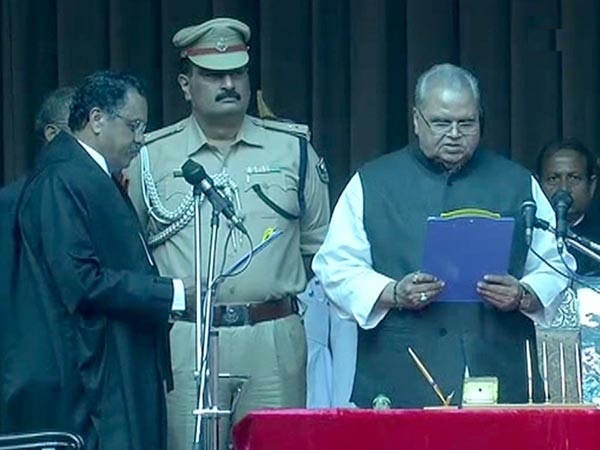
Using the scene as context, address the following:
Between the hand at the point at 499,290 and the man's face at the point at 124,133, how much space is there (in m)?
1.12

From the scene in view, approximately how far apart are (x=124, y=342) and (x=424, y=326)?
864mm

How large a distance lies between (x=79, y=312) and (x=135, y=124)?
613mm

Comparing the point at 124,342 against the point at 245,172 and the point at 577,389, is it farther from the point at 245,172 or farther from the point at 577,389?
the point at 577,389

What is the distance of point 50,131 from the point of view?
669 centimetres

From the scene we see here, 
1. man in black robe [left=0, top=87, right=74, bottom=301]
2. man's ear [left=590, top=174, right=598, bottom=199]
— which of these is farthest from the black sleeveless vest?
man in black robe [left=0, top=87, right=74, bottom=301]

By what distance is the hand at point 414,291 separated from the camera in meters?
5.75

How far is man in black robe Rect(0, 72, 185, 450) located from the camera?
582 cm

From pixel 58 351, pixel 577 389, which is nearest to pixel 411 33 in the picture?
pixel 577 389

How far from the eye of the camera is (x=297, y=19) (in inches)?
314

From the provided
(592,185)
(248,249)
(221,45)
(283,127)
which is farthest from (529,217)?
(592,185)

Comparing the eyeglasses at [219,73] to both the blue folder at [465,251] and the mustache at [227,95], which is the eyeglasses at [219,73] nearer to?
the mustache at [227,95]

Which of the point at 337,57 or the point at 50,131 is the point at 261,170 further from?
the point at 337,57

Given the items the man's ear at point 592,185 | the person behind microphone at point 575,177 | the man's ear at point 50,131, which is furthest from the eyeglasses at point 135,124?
the man's ear at point 592,185

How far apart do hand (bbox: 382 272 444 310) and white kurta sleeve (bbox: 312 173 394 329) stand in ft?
0.16
